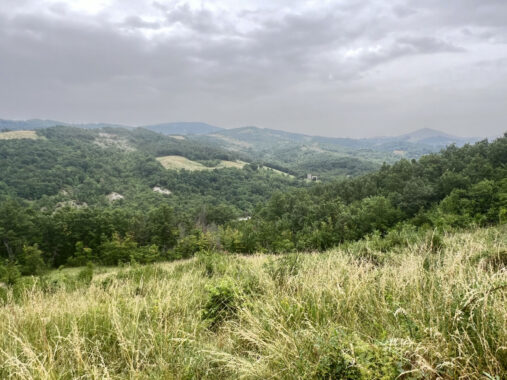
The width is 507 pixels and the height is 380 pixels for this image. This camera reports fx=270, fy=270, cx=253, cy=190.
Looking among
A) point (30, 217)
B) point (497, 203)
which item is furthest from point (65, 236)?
point (497, 203)

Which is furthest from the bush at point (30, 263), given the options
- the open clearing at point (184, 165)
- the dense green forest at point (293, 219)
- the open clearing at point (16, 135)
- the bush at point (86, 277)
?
the open clearing at point (16, 135)

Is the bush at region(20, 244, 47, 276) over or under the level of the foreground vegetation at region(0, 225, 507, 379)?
under

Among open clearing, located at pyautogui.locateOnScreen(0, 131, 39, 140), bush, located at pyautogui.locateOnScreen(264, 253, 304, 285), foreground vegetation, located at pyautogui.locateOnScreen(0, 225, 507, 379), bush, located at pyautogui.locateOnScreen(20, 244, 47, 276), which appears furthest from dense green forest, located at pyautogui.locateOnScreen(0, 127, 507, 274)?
open clearing, located at pyautogui.locateOnScreen(0, 131, 39, 140)

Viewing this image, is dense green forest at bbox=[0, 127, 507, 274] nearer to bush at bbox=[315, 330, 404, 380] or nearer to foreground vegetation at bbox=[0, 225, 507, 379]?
foreground vegetation at bbox=[0, 225, 507, 379]

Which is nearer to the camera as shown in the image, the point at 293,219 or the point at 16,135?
the point at 293,219

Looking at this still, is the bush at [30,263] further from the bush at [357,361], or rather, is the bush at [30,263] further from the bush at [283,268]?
the bush at [357,361]

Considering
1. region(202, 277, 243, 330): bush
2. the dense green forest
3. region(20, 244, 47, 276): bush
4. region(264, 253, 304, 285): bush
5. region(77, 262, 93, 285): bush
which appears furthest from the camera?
the dense green forest

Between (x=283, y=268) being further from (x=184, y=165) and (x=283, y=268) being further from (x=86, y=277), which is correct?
(x=184, y=165)

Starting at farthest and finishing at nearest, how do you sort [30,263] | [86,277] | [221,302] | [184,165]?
A: [184,165] < [30,263] < [86,277] < [221,302]

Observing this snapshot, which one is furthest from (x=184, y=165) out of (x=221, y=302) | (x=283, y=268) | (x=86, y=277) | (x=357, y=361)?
(x=357, y=361)

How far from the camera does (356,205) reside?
46.8 metres

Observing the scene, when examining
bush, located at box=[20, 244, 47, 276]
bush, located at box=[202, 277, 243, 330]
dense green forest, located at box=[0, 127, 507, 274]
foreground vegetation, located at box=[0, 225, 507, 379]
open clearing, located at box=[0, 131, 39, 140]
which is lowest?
bush, located at box=[20, 244, 47, 276]

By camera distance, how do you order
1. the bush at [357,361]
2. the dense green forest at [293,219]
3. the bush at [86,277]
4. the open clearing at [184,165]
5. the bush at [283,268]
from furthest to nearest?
the open clearing at [184,165], the dense green forest at [293,219], the bush at [86,277], the bush at [283,268], the bush at [357,361]

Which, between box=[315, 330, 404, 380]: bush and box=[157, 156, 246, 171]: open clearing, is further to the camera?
box=[157, 156, 246, 171]: open clearing
